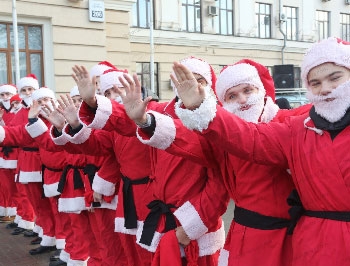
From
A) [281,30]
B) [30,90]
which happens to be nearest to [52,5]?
[30,90]

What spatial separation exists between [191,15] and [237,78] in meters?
19.2

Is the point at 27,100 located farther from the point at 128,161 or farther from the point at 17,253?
the point at 128,161

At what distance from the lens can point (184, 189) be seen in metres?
3.06

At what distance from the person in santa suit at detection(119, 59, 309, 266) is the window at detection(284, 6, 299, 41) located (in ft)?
77.2

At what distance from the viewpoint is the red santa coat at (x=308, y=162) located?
2.13m

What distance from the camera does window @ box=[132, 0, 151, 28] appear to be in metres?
19.4

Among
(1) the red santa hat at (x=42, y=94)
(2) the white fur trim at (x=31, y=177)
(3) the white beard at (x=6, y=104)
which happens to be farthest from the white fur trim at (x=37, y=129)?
(3) the white beard at (x=6, y=104)

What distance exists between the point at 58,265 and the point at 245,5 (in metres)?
19.8

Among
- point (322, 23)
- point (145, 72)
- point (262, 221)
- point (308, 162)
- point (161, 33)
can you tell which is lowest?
point (262, 221)

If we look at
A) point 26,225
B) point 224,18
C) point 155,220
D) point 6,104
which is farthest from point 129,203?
point 224,18

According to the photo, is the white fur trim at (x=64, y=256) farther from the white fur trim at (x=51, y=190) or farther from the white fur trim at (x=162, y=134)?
the white fur trim at (x=162, y=134)

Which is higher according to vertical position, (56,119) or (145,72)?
(145,72)

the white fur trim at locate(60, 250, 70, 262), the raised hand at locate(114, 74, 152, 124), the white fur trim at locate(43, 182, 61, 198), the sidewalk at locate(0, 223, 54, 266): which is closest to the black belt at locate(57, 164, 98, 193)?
the white fur trim at locate(43, 182, 61, 198)

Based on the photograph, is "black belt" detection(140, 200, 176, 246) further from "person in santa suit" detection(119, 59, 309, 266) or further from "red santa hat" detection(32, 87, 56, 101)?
"red santa hat" detection(32, 87, 56, 101)
